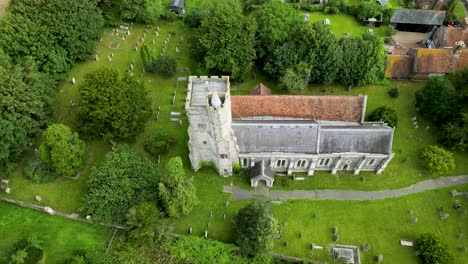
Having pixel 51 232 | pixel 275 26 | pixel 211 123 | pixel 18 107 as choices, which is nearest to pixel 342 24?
pixel 275 26

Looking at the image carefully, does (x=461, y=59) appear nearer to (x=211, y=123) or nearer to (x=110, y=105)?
(x=211, y=123)

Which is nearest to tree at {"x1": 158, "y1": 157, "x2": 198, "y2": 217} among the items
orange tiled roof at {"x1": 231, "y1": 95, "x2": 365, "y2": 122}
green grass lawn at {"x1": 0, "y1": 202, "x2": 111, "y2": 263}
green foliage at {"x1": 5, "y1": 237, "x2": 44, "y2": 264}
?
green grass lawn at {"x1": 0, "y1": 202, "x2": 111, "y2": 263}

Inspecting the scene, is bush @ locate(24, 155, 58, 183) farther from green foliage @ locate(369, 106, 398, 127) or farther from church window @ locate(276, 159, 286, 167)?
green foliage @ locate(369, 106, 398, 127)

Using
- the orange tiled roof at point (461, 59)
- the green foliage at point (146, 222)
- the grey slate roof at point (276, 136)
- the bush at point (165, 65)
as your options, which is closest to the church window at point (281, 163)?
the grey slate roof at point (276, 136)

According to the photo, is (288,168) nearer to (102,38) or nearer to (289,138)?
(289,138)

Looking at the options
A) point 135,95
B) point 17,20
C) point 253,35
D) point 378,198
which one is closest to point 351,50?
point 253,35

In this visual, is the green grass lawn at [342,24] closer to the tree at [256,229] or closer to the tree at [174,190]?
the tree at [256,229]
